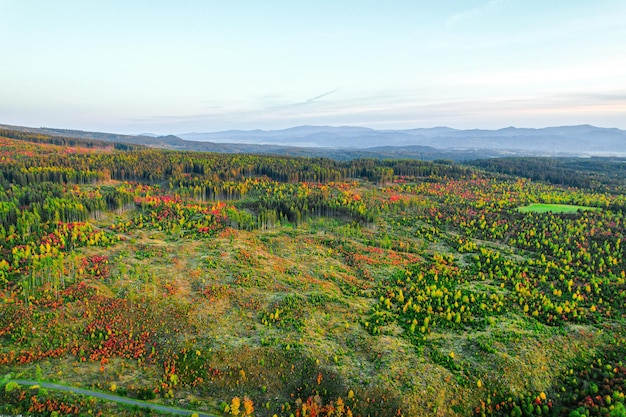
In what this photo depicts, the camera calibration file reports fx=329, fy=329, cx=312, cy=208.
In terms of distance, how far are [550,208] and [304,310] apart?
4128 inches

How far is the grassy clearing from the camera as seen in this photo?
106 meters

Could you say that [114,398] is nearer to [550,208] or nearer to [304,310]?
[304,310]

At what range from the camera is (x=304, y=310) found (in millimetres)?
45344

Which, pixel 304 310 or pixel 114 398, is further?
pixel 304 310

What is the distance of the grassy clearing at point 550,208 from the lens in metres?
106

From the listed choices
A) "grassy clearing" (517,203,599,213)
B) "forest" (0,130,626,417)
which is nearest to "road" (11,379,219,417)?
"forest" (0,130,626,417)

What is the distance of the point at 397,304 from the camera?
4975cm

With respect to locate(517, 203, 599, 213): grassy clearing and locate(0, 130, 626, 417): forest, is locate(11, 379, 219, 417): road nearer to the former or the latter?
locate(0, 130, 626, 417): forest

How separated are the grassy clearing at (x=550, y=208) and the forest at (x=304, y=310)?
12.8 m

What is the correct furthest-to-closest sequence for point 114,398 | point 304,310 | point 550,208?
1. point 550,208
2. point 304,310
3. point 114,398

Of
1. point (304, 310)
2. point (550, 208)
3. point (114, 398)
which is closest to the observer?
point (114, 398)

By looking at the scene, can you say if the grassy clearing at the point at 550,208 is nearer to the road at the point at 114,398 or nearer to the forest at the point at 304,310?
the forest at the point at 304,310

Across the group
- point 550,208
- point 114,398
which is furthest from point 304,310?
point 550,208

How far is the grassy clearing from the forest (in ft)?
42.0
